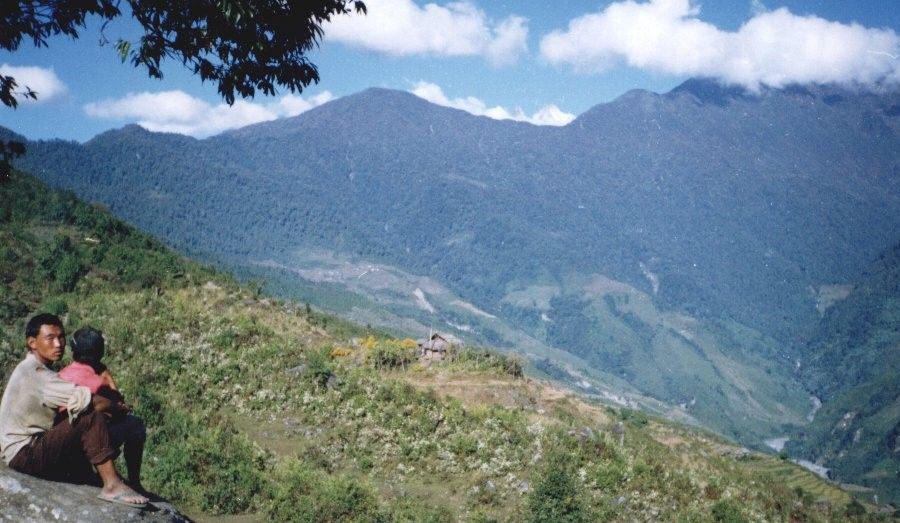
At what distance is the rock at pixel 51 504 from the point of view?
5.98 m

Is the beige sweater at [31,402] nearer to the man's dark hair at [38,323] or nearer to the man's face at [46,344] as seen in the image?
the man's face at [46,344]

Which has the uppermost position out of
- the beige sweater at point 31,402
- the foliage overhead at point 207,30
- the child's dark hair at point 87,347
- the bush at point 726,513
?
the foliage overhead at point 207,30

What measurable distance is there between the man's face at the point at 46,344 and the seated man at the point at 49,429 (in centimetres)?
1

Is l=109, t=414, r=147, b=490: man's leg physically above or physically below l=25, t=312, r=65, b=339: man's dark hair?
below

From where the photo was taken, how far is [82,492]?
6.45 m

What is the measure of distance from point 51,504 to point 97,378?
134cm

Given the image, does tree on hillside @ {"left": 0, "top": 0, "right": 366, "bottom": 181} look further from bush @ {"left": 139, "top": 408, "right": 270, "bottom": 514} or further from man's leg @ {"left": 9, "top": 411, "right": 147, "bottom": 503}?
bush @ {"left": 139, "top": 408, "right": 270, "bottom": 514}

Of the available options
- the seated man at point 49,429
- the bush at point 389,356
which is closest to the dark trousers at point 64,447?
the seated man at point 49,429

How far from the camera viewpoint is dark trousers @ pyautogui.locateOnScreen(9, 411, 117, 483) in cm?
630

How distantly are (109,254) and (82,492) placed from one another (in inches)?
1545

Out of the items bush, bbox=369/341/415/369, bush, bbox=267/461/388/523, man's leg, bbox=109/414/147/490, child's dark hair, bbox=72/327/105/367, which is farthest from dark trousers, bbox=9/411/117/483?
bush, bbox=369/341/415/369

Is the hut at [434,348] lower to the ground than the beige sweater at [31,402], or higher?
lower

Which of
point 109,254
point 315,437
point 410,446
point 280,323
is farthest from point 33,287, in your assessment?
point 410,446

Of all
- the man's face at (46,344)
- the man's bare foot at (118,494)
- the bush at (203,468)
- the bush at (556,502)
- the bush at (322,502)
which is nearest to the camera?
the man's bare foot at (118,494)
